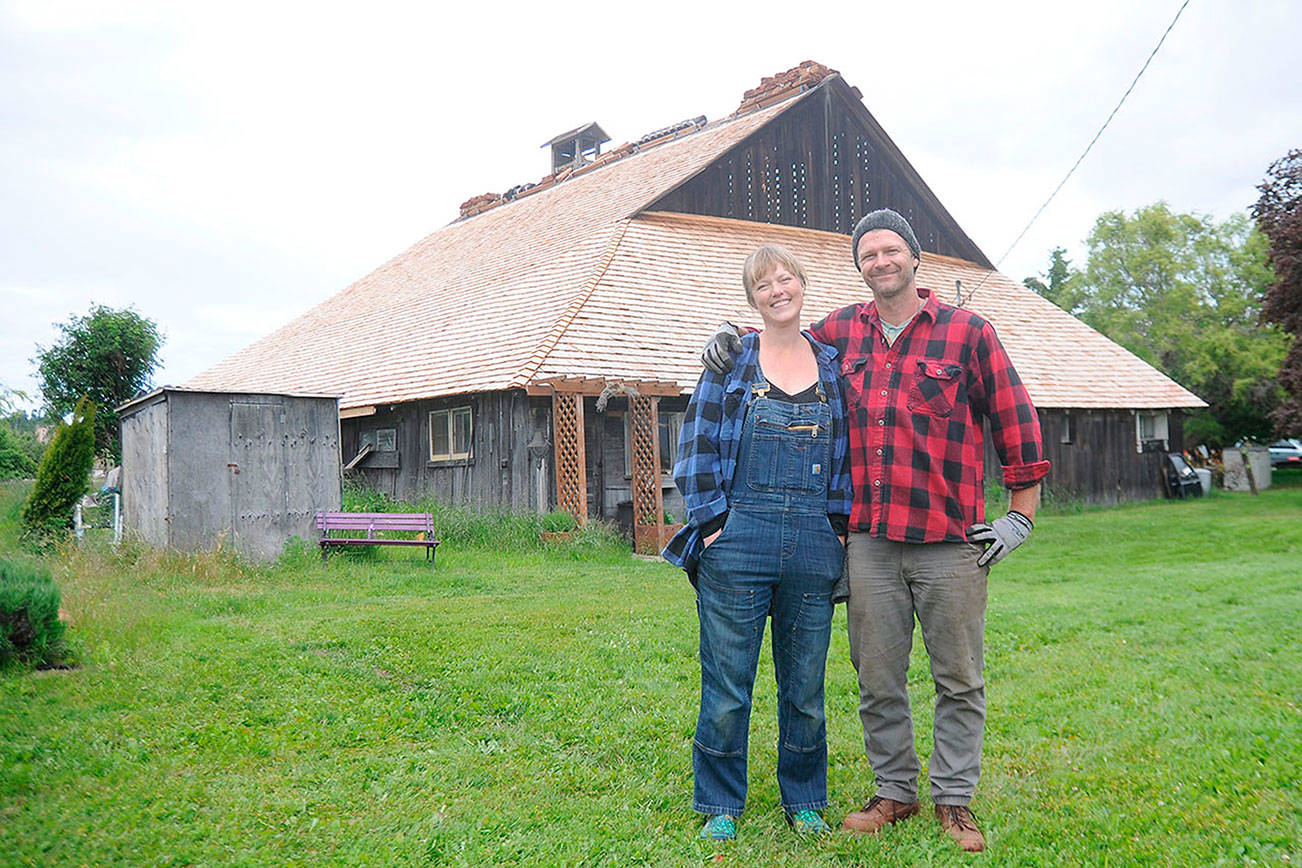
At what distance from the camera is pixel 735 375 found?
12.1 ft

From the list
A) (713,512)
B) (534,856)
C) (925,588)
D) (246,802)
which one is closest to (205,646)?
(246,802)

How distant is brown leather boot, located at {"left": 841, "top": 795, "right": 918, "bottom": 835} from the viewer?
12.0 feet

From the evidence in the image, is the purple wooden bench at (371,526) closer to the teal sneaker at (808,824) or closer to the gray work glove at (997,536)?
the teal sneaker at (808,824)

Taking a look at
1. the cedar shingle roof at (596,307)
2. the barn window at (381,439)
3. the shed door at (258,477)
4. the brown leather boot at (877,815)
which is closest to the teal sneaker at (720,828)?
the brown leather boot at (877,815)

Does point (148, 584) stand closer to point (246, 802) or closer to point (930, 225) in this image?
point (246, 802)

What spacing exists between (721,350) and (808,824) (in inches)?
69.3

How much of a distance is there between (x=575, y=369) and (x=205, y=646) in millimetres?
8039

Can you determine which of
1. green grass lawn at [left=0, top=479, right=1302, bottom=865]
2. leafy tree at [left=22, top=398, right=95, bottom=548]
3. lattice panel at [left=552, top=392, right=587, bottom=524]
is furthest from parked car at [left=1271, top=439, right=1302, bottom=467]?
leafy tree at [left=22, top=398, right=95, bottom=548]

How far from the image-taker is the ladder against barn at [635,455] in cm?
1344

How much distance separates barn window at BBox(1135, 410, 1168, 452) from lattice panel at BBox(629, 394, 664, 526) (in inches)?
555

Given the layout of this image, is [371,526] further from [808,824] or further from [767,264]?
[767,264]

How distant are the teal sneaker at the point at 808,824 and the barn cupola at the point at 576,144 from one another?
26.8 meters

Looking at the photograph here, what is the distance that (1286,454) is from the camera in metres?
36.8


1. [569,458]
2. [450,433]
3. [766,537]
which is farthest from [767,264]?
[450,433]
